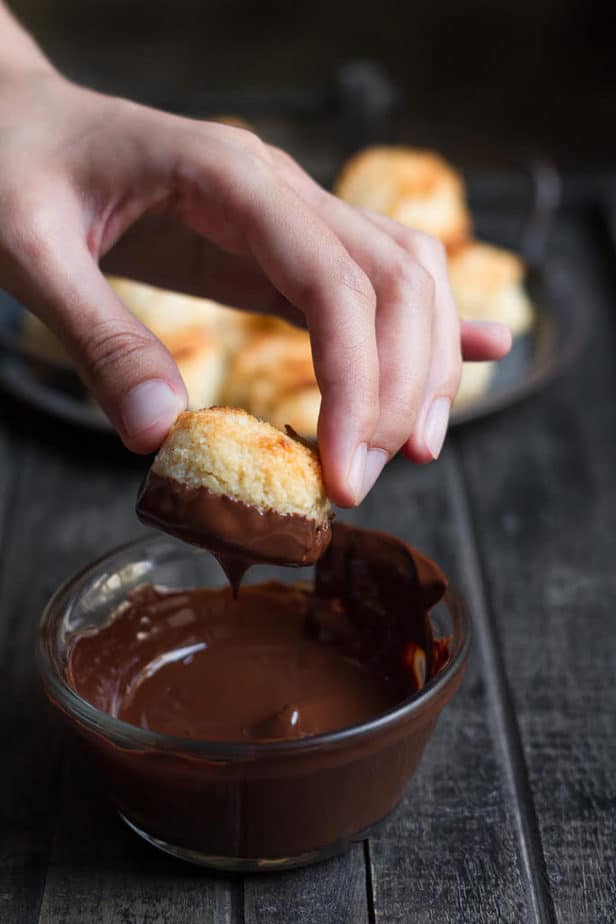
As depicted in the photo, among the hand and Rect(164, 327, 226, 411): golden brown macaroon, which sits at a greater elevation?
the hand

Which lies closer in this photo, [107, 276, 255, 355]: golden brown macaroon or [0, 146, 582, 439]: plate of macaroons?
[0, 146, 582, 439]: plate of macaroons

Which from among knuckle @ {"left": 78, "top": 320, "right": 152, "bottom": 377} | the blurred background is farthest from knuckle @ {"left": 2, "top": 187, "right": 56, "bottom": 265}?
the blurred background

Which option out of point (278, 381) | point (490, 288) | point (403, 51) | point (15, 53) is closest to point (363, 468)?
point (15, 53)

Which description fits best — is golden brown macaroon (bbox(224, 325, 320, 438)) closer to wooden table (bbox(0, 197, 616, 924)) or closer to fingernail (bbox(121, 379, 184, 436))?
wooden table (bbox(0, 197, 616, 924))

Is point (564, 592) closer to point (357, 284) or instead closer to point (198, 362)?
point (357, 284)

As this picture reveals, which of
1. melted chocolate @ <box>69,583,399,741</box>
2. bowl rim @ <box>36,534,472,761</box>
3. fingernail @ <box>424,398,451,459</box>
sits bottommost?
melted chocolate @ <box>69,583,399,741</box>

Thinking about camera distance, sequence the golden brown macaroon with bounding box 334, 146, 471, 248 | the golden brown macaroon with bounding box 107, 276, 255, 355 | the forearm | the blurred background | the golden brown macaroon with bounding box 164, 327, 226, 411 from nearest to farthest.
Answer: the forearm
the golden brown macaroon with bounding box 164, 327, 226, 411
the golden brown macaroon with bounding box 107, 276, 255, 355
the golden brown macaroon with bounding box 334, 146, 471, 248
the blurred background
